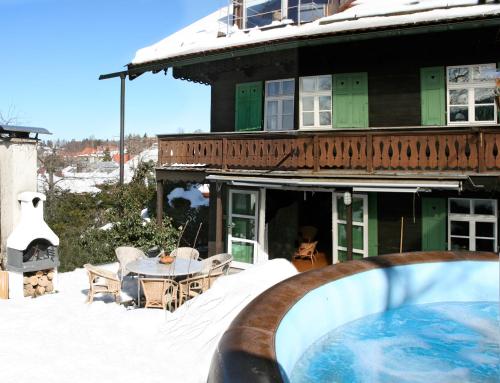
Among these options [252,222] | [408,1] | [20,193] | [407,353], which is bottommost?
[407,353]

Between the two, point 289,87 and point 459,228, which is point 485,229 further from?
point 289,87

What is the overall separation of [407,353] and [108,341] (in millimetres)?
4408

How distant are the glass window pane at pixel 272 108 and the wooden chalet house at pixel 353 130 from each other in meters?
0.03

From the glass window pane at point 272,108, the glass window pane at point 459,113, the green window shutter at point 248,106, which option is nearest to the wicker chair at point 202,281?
the green window shutter at point 248,106

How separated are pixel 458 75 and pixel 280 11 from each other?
6243mm

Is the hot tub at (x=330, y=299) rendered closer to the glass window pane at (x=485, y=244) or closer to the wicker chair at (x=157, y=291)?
the wicker chair at (x=157, y=291)

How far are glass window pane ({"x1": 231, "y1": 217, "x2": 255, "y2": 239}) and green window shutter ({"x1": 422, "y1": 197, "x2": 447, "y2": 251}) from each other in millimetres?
4740

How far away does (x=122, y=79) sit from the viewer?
16.2m

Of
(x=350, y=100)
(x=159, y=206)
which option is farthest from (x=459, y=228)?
(x=159, y=206)

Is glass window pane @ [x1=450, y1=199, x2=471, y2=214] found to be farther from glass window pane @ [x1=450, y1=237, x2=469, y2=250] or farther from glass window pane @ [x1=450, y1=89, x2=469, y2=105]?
glass window pane @ [x1=450, y1=89, x2=469, y2=105]

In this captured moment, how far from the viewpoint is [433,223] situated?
39.9 feet

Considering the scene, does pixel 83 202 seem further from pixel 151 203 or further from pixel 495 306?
pixel 495 306

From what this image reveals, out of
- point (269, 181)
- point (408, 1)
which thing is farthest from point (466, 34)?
point (269, 181)

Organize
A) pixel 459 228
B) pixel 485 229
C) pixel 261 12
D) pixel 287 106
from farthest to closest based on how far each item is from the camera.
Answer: pixel 261 12
pixel 287 106
pixel 459 228
pixel 485 229
